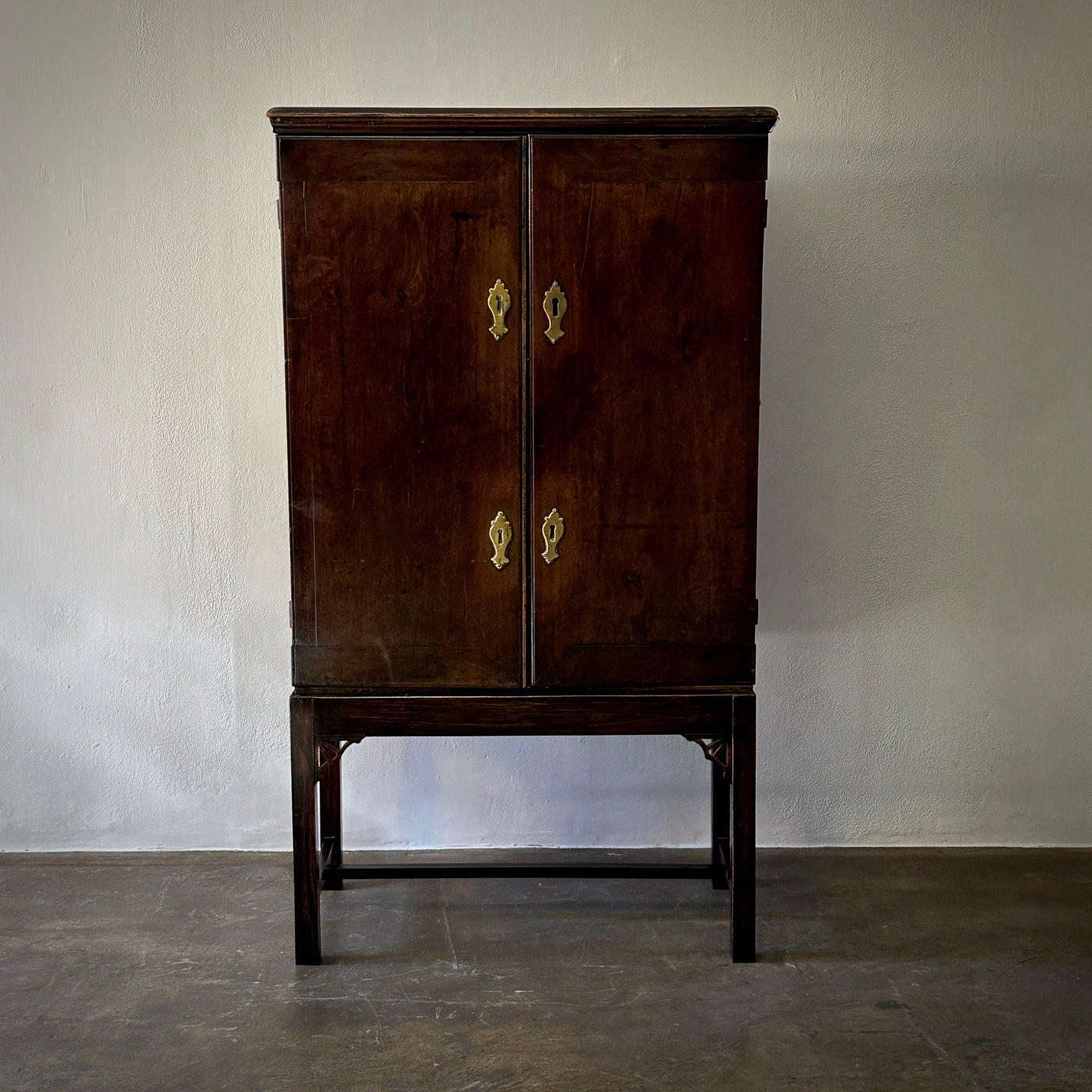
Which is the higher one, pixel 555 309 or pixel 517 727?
pixel 555 309

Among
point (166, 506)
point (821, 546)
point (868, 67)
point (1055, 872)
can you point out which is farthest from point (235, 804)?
point (868, 67)

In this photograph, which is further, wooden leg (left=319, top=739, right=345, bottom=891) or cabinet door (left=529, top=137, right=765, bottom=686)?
wooden leg (left=319, top=739, right=345, bottom=891)

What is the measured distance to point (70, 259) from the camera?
10.2 feet

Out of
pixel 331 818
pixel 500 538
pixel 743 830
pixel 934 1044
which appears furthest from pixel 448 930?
pixel 934 1044

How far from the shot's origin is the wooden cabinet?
2434mm

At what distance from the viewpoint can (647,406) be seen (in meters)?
2.50

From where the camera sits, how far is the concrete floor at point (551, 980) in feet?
7.19

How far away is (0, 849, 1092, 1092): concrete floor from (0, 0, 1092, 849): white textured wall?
27cm

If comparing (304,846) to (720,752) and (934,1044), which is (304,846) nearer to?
(720,752)

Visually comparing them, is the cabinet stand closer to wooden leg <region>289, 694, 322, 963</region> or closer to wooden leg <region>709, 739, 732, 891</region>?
wooden leg <region>289, 694, 322, 963</region>

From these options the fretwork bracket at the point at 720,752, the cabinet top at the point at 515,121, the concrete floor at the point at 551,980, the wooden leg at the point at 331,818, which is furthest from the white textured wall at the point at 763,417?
the cabinet top at the point at 515,121

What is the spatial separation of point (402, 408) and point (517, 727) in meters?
0.78

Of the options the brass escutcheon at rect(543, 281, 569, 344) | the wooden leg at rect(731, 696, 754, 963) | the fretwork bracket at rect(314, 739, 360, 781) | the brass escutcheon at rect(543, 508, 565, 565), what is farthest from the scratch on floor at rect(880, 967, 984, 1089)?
the brass escutcheon at rect(543, 281, 569, 344)

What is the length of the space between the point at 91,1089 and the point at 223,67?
2.54m
